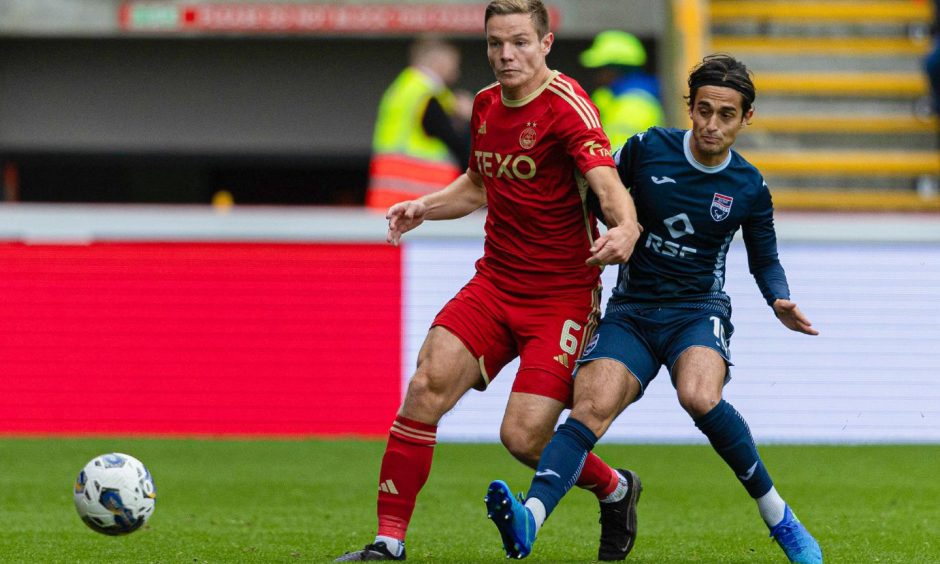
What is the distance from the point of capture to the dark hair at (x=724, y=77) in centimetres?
574

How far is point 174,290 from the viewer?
10.7 m

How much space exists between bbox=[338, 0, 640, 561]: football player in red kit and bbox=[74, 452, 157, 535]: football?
0.90 m

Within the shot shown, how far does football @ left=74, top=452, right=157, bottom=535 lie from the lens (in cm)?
612

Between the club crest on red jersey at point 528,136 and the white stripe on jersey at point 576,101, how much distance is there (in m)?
0.16

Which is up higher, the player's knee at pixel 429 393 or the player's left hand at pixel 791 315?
the player's left hand at pixel 791 315

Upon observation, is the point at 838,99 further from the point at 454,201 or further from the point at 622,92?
the point at 454,201

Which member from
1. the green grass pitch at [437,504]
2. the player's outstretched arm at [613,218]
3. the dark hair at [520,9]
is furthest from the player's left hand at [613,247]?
the green grass pitch at [437,504]

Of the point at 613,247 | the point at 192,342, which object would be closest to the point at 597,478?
the point at 613,247

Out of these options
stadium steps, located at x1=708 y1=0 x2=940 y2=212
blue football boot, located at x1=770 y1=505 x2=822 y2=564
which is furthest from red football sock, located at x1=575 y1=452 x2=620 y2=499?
stadium steps, located at x1=708 y1=0 x2=940 y2=212

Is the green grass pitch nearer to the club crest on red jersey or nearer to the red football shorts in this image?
the red football shorts

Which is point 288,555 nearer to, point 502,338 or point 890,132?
point 502,338

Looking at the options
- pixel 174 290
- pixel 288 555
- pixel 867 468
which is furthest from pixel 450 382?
pixel 174 290

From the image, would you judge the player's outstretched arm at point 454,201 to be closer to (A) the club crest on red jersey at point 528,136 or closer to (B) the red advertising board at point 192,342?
(A) the club crest on red jersey at point 528,136

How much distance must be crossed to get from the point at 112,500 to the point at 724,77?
2.78 metres
